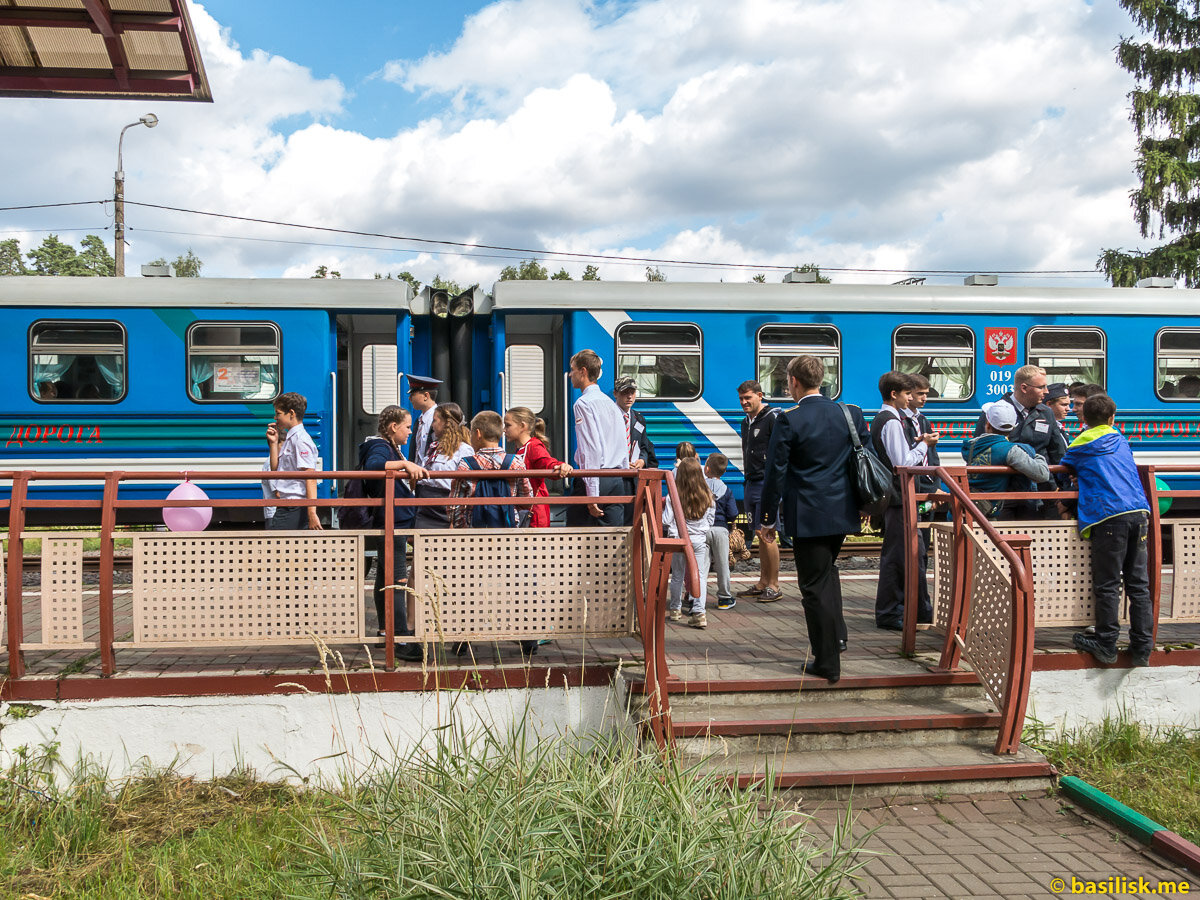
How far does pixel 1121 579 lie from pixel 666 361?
20.8 ft

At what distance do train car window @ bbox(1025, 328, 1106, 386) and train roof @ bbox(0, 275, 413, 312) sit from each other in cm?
804

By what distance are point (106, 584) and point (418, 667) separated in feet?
5.75

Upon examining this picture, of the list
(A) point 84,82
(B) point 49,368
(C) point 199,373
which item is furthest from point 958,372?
(B) point 49,368

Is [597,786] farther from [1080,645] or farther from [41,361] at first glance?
[41,361]

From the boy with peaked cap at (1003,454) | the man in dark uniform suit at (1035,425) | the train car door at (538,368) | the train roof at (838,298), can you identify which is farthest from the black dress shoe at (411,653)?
the train roof at (838,298)

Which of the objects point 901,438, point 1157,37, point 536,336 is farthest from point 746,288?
point 1157,37

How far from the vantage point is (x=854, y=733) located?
17.0 feet

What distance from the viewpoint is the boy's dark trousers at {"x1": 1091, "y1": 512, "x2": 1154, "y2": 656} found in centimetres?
599

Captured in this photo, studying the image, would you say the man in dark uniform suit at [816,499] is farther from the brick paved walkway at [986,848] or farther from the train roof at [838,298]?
the train roof at [838,298]

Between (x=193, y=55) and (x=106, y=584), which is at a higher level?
(x=193, y=55)

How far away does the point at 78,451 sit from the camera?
10859mm

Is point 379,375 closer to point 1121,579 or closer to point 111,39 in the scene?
point 111,39

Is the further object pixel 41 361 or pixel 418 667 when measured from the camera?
pixel 41 361

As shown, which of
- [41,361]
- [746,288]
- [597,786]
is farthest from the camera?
[746,288]
